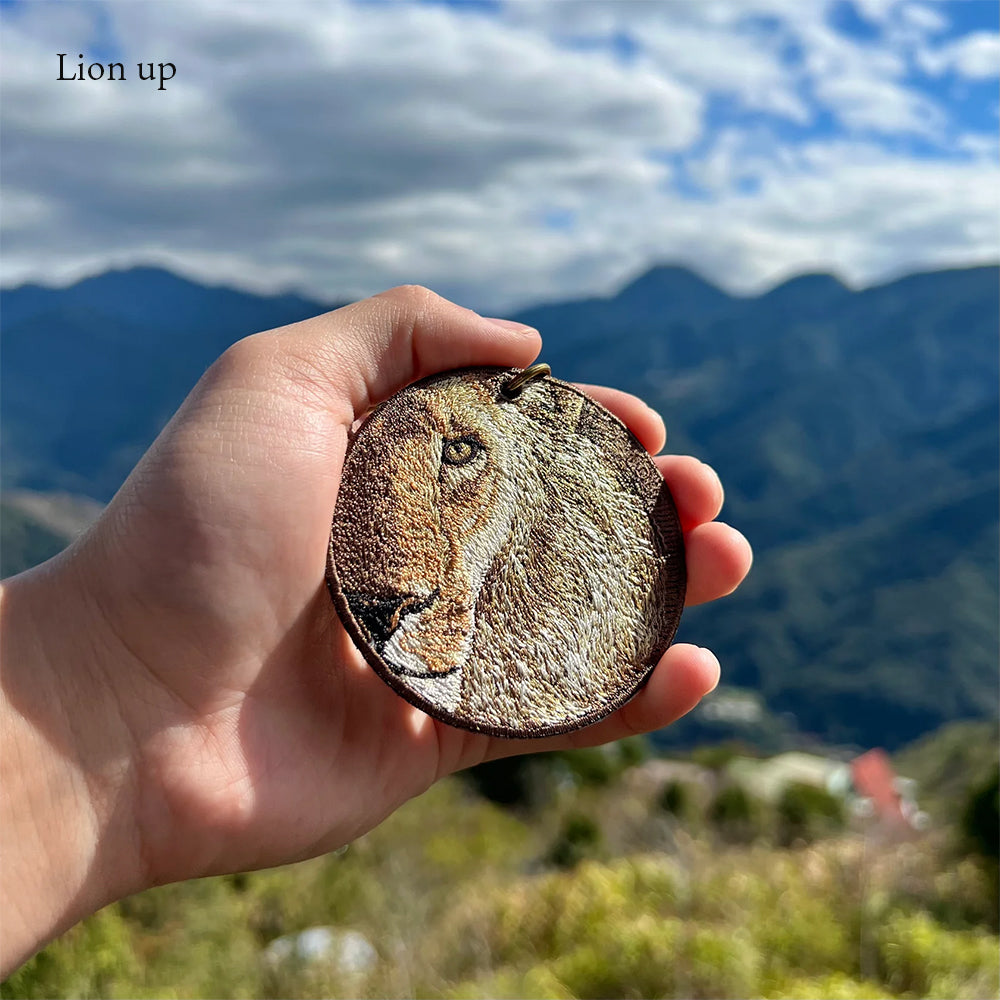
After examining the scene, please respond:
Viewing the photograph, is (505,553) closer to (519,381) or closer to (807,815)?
(519,381)

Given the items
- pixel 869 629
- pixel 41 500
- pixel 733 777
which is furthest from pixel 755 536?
pixel 733 777

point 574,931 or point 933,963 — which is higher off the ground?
point 933,963

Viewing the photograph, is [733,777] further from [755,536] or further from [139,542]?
[755,536]

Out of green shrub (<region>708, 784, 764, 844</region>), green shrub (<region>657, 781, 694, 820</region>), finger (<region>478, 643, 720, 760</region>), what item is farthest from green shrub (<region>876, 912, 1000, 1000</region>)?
green shrub (<region>657, 781, 694, 820</region>)

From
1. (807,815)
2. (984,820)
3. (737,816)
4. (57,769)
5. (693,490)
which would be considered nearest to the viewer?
(57,769)

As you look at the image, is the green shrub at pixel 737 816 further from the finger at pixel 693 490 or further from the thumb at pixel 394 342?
the thumb at pixel 394 342

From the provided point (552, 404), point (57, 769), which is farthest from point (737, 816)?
point (57, 769)

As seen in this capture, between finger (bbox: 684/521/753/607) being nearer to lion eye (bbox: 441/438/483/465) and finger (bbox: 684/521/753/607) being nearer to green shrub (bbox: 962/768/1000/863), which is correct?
lion eye (bbox: 441/438/483/465)
